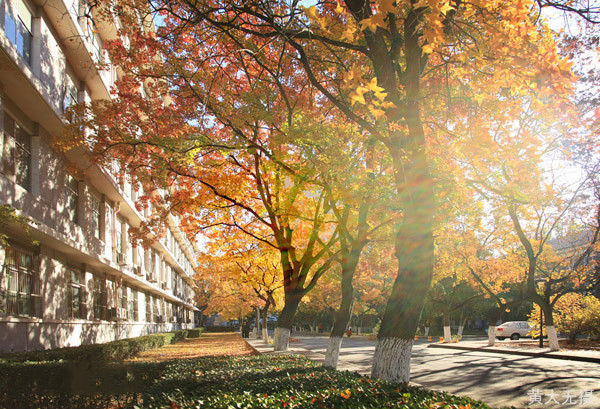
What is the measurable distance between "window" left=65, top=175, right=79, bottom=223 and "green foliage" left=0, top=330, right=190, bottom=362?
14.9ft

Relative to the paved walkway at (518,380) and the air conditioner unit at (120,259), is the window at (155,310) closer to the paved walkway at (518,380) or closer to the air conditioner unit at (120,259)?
the air conditioner unit at (120,259)

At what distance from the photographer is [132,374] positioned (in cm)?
821

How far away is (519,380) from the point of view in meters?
12.1

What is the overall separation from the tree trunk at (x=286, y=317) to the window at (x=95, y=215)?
27.0 feet

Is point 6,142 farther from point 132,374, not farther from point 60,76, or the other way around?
point 132,374

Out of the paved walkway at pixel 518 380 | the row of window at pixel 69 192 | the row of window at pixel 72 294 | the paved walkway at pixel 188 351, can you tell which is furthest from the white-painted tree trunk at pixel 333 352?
the row of window at pixel 69 192

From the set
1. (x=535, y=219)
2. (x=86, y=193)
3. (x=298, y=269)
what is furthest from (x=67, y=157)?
(x=535, y=219)

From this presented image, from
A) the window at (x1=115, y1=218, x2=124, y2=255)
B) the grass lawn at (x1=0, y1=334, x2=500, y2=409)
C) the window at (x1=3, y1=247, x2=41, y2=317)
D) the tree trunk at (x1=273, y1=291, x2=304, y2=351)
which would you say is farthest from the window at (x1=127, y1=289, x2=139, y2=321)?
the grass lawn at (x1=0, y1=334, x2=500, y2=409)

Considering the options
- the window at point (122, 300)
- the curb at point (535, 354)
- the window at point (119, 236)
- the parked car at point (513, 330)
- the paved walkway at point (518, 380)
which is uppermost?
the window at point (119, 236)

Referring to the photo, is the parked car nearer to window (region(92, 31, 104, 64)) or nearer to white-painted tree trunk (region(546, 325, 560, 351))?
white-painted tree trunk (region(546, 325, 560, 351))

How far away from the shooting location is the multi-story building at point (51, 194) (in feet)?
35.9

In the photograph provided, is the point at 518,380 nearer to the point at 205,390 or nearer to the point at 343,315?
the point at 343,315

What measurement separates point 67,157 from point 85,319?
6125 millimetres

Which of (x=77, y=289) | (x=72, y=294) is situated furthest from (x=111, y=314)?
(x=72, y=294)
